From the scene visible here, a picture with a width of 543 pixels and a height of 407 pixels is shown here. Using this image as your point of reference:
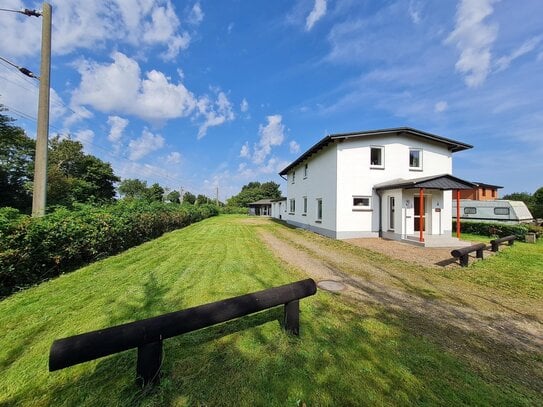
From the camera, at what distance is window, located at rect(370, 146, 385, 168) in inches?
541

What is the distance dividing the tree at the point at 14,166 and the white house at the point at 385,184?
2489cm

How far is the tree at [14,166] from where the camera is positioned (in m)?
20.8

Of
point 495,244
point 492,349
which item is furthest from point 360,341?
point 495,244

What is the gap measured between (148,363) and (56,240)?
195 inches

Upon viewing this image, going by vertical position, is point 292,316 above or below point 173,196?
below

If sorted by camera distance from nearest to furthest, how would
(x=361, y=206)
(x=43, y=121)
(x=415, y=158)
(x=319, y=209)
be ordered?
(x=43, y=121)
(x=361, y=206)
(x=415, y=158)
(x=319, y=209)

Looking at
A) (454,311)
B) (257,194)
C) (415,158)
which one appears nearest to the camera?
(454,311)

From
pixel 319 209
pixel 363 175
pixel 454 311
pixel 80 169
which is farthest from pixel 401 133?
pixel 80 169

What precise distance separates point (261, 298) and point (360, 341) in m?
1.57

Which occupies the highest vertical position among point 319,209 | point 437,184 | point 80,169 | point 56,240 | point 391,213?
point 80,169

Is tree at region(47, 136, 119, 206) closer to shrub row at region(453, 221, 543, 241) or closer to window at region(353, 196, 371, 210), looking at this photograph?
window at region(353, 196, 371, 210)

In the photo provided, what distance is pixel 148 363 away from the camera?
2.31 meters

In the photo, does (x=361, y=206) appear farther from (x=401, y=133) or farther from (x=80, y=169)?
(x=80, y=169)

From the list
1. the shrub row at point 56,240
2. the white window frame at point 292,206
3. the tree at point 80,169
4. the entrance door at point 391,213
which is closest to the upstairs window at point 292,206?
the white window frame at point 292,206
